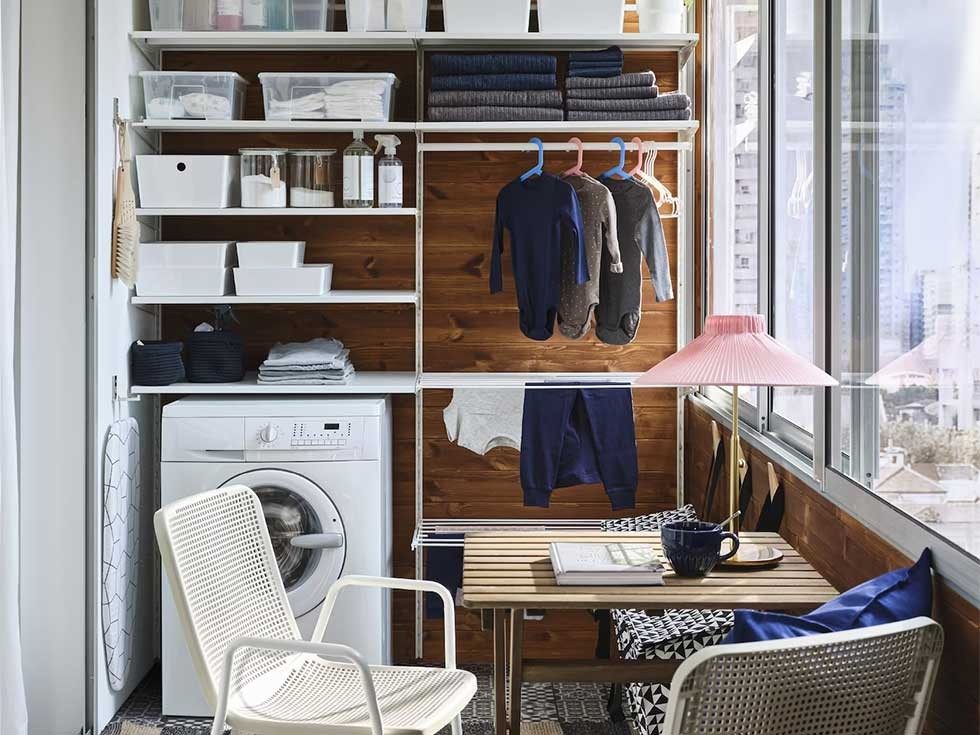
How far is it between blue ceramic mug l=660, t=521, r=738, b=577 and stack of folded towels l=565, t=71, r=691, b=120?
65.4 inches

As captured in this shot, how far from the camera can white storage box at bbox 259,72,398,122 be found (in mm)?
3459

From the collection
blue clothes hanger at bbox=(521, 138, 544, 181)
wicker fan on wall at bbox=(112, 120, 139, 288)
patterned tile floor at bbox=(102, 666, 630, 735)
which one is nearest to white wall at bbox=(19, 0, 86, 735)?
wicker fan on wall at bbox=(112, 120, 139, 288)

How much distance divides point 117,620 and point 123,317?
36.1 inches

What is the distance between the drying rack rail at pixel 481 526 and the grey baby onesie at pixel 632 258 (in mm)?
751

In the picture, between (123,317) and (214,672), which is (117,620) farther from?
(214,672)

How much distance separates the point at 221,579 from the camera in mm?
2418

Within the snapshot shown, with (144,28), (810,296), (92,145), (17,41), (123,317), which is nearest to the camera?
(810,296)

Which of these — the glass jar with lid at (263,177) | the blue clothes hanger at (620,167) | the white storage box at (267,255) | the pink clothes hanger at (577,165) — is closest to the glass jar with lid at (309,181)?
the glass jar with lid at (263,177)

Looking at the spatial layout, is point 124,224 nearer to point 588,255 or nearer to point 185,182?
point 185,182

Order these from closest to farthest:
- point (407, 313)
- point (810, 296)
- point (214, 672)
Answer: point (214, 672) → point (810, 296) → point (407, 313)

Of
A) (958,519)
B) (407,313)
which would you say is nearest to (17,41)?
(407,313)

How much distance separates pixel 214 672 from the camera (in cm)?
224

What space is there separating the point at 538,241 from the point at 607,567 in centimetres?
151

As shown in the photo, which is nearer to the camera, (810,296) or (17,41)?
(810,296)
